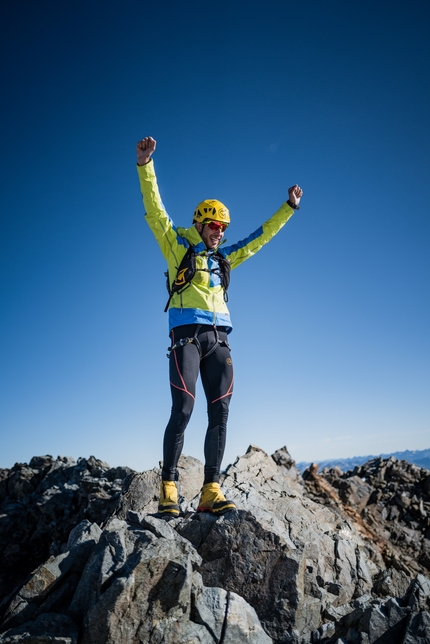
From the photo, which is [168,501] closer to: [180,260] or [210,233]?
[180,260]

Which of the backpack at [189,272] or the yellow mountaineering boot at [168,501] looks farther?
the backpack at [189,272]

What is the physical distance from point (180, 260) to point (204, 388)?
2.67 m

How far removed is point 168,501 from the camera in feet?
22.1

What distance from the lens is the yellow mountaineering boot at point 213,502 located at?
6633 millimetres

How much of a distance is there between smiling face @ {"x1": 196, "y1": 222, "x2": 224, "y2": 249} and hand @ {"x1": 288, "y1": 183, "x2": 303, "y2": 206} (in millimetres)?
2124

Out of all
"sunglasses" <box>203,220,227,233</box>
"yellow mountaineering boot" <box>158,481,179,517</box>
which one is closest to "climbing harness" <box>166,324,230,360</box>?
"sunglasses" <box>203,220,227,233</box>

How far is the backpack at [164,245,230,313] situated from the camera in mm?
7340

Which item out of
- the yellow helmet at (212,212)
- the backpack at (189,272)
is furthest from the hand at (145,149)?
the backpack at (189,272)

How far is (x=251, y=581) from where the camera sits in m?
6.04

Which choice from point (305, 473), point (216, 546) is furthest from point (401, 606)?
point (305, 473)

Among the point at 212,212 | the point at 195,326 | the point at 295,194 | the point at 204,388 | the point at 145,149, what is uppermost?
the point at 145,149

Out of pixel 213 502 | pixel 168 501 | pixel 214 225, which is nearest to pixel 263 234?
pixel 214 225

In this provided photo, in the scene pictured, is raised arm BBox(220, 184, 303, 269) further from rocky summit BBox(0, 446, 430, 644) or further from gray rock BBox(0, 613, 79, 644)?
gray rock BBox(0, 613, 79, 644)

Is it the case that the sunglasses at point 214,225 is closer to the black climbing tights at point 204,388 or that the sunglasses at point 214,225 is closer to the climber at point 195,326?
the climber at point 195,326
